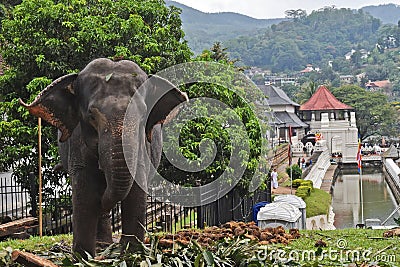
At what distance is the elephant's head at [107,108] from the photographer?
542 cm

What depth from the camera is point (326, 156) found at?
50.8m

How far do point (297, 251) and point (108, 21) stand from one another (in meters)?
8.20

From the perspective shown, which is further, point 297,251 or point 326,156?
point 326,156

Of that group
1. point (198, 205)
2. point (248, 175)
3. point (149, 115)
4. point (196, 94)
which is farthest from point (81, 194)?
point (248, 175)

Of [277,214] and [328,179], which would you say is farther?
[328,179]

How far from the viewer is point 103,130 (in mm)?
5477

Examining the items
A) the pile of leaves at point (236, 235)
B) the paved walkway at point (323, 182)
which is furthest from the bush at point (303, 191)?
the pile of leaves at point (236, 235)

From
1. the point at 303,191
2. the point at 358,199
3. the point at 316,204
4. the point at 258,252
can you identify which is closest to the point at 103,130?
the point at 258,252

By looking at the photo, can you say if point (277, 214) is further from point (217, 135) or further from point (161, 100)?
point (161, 100)

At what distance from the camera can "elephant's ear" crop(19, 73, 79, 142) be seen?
6094 millimetres

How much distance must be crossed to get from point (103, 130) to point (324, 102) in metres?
60.7

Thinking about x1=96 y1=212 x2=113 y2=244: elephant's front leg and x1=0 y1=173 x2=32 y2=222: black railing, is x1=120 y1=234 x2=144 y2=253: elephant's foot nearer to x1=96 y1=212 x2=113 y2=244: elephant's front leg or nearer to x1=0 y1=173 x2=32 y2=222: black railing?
x1=96 y1=212 x2=113 y2=244: elephant's front leg

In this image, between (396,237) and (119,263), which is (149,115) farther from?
(396,237)

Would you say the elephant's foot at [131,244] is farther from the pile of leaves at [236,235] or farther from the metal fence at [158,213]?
the metal fence at [158,213]
